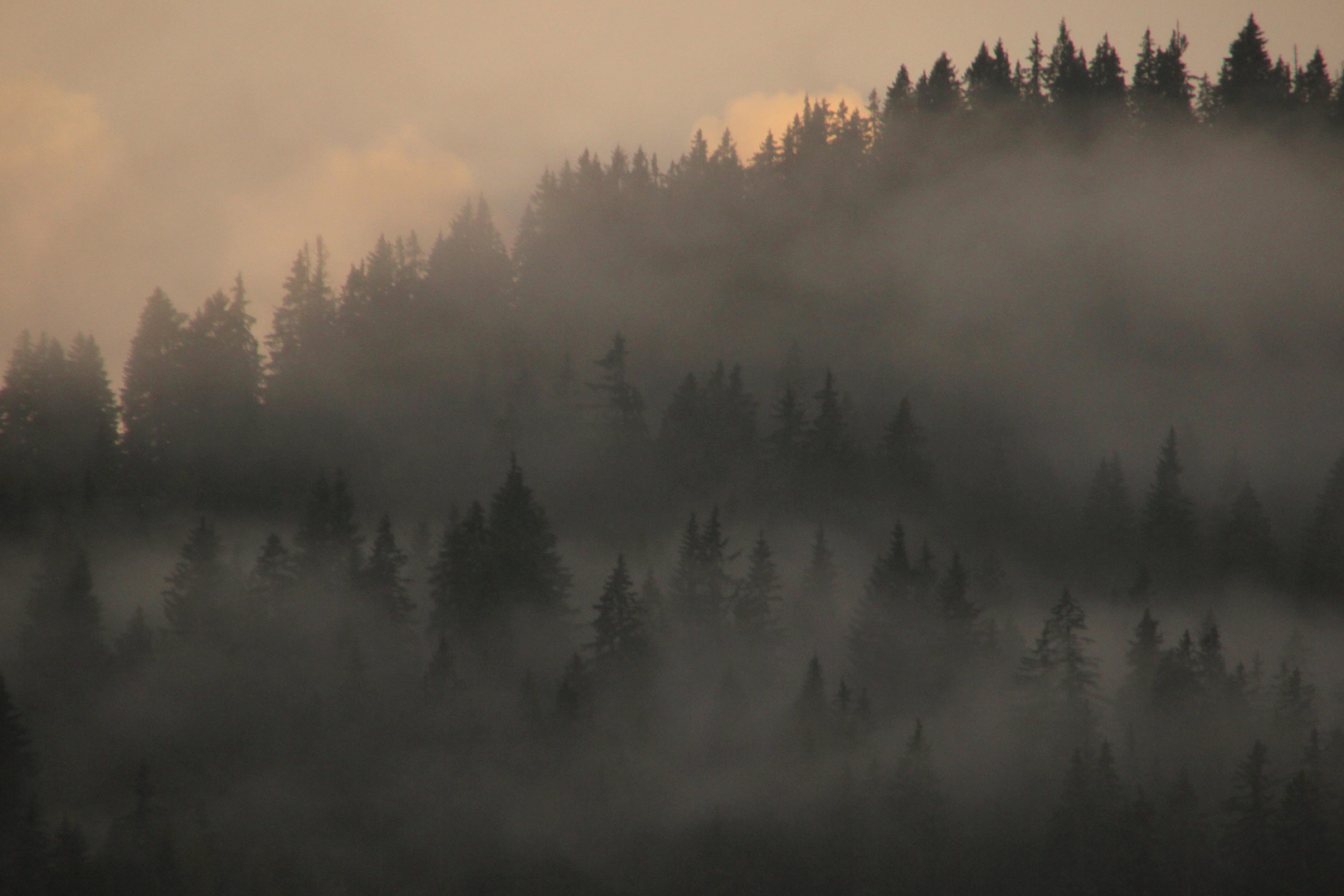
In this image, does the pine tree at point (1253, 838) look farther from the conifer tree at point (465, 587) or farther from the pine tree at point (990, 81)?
the pine tree at point (990, 81)

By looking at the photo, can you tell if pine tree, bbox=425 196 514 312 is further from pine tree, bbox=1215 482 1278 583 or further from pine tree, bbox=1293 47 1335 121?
pine tree, bbox=1293 47 1335 121

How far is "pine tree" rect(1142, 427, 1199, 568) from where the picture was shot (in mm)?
113812

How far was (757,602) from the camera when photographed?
98250mm

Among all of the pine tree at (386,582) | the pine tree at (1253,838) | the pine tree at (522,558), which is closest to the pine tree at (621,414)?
the pine tree at (522,558)

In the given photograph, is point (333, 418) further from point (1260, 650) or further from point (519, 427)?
point (1260, 650)

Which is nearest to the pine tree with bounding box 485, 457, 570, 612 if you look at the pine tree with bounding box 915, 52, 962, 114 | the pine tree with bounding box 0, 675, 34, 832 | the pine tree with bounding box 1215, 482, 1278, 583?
the pine tree with bounding box 0, 675, 34, 832

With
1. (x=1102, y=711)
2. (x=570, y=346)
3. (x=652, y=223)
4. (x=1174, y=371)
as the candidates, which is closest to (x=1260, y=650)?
(x=1102, y=711)

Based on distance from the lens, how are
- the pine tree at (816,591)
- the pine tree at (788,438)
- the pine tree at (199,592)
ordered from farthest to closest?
the pine tree at (788,438) < the pine tree at (816,591) < the pine tree at (199,592)

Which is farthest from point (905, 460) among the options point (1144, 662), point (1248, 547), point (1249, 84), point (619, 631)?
point (1249, 84)

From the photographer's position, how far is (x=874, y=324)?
160 m

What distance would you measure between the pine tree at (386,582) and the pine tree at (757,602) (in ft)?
75.3

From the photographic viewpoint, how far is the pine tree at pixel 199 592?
296 ft

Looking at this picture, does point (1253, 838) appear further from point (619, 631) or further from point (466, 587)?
point (466, 587)

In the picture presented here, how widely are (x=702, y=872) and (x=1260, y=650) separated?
155ft
